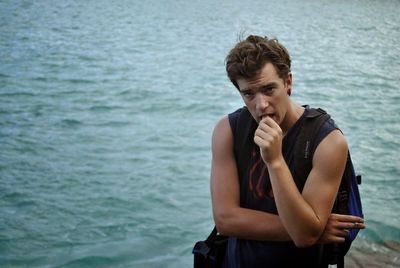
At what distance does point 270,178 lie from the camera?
280 cm

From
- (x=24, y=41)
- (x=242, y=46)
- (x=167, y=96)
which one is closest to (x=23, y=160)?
(x=167, y=96)

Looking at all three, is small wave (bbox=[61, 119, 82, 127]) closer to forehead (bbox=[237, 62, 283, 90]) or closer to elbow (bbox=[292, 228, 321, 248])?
forehead (bbox=[237, 62, 283, 90])

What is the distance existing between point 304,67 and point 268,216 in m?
16.3

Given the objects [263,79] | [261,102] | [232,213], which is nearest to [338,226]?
[232,213]

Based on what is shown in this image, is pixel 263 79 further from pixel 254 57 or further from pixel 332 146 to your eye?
pixel 332 146

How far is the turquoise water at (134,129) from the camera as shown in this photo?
23.0 ft

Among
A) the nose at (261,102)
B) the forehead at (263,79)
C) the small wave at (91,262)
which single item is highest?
the forehead at (263,79)

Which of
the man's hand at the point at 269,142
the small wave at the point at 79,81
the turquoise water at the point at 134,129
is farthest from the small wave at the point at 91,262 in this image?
the small wave at the point at 79,81

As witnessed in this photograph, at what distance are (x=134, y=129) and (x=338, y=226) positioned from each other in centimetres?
866

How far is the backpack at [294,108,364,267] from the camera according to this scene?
9.37ft

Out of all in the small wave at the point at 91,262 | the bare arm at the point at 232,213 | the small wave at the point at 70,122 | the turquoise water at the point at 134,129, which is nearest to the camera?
the bare arm at the point at 232,213

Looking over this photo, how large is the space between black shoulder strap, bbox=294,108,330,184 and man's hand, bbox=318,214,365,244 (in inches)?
10.0

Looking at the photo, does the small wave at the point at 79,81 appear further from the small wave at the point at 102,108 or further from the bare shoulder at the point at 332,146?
the bare shoulder at the point at 332,146

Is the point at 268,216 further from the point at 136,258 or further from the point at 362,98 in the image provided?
the point at 362,98
